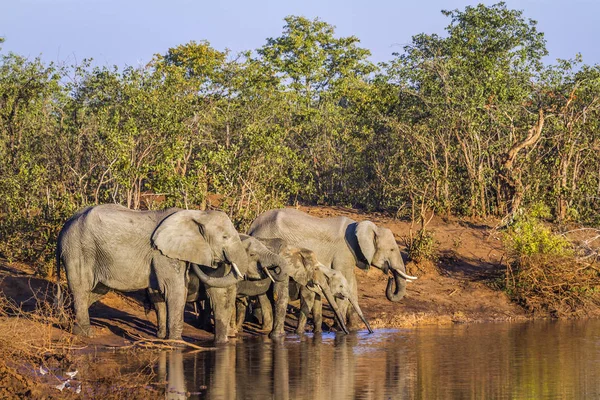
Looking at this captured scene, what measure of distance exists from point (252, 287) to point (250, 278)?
0.99 feet

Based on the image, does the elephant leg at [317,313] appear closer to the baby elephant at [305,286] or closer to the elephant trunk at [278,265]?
the baby elephant at [305,286]

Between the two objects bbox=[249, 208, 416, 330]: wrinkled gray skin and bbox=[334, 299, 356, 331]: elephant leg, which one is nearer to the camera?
bbox=[334, 299, 356, 331]: elephant leg

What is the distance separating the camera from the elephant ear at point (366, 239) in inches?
725

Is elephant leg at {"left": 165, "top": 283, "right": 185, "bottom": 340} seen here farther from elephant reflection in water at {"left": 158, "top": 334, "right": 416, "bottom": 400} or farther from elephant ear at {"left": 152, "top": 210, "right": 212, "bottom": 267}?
elephant reflection in water at {"left": 158, "top": 334, "right": 416, "bottom": 400}

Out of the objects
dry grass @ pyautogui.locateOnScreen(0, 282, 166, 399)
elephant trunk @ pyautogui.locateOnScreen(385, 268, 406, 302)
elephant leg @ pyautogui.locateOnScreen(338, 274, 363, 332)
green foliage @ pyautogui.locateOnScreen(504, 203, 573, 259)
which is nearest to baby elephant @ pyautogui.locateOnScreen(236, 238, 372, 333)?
elephant leg @ pyautogui.locateOnScreen(338, 274, 363, 332)

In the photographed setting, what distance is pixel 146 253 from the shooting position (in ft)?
53.2

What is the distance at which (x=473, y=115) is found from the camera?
24.8 metres

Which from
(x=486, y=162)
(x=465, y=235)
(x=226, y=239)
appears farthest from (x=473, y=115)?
(x=226, y=239)

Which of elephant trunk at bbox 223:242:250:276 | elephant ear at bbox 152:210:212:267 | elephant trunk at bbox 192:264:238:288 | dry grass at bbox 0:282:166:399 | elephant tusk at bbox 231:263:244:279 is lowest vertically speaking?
dry grass at bbox 0:282:166:399

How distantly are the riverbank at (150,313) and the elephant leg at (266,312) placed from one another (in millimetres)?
244

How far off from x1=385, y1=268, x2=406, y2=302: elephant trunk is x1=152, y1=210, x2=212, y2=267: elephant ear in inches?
159

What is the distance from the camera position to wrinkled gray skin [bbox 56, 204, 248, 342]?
16078 millimetres

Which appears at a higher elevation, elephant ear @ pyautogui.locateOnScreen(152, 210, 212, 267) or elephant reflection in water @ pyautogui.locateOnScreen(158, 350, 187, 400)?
elephant ear @ pyautogui.locateOnScreen(152, 210, 212, 267)

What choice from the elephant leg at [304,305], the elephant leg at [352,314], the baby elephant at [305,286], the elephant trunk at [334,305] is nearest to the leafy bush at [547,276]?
the elephant leg at [352,314]
